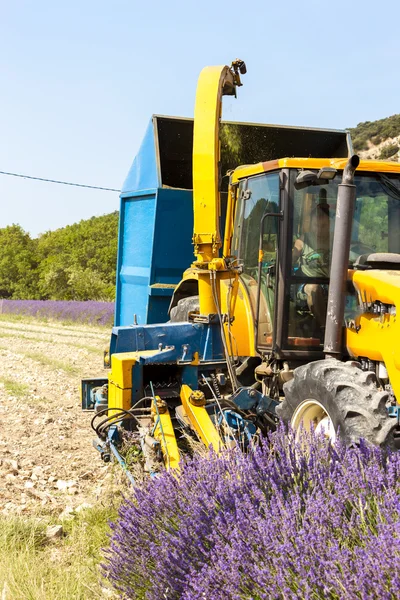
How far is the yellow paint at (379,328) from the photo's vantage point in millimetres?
4285

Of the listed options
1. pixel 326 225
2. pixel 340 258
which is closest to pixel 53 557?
pixel 340 258

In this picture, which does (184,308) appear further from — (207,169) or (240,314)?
(207,169)

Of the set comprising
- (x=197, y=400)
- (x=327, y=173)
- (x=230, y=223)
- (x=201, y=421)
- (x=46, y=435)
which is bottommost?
(x=46, y=435)

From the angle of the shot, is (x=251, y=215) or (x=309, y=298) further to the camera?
(x=251, y=215)

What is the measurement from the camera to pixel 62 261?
4594 centimetres

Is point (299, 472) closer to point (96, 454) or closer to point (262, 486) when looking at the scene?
point (262, 486)

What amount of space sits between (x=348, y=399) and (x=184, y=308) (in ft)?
9.65

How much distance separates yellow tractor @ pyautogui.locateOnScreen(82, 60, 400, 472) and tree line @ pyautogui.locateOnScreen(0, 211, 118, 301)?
99.7 ft

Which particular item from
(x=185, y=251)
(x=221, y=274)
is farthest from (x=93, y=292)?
(x=221, y=274)

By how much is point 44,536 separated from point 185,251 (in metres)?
4.30

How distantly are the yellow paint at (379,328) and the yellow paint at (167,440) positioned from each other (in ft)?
4.51

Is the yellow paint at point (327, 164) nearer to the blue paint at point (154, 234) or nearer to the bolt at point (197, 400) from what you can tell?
the bolt at point (197, 400)

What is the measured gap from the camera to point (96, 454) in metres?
6.34

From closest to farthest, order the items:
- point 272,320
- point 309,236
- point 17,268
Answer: point 309,236 < point 272,320 < point 17,268
